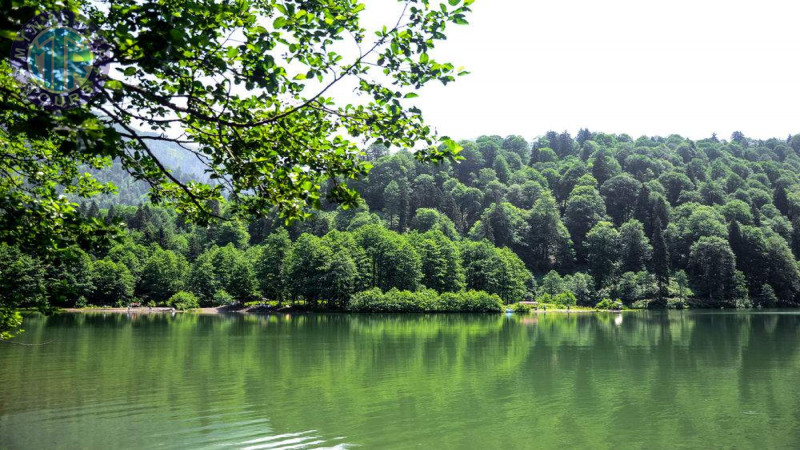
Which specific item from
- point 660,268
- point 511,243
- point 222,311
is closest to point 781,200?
point 660,268

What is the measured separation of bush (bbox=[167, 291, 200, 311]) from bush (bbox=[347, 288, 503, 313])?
96.4ft

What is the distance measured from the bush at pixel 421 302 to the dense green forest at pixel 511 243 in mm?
374

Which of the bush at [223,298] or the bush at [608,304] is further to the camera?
the bush at [608,304]

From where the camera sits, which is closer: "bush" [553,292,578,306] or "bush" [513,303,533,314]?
"bush" [513,303,533,314]

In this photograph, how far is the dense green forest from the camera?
305 feet

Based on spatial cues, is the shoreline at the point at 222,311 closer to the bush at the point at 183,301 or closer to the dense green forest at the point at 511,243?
the bush at the point at 183,301

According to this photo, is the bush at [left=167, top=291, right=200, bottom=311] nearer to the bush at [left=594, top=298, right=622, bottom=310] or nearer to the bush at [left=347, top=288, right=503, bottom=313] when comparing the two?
the bush at [left=347, top=288, right=503, bottom=313]

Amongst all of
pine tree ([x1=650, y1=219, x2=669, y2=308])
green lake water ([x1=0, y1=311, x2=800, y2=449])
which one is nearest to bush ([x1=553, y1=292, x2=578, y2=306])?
pine tree ([x1=650, y1=219, x2=669, y2=308])

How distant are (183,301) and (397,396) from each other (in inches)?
3251

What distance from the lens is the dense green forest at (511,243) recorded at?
305ft

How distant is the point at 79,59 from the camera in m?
4.07

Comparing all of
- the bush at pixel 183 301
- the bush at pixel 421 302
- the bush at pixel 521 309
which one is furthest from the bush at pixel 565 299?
the bush at pixel 183 301

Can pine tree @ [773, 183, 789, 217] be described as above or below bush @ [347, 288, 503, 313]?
above

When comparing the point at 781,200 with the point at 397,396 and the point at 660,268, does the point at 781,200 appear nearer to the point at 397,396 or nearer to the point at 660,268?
the point at 660,268
